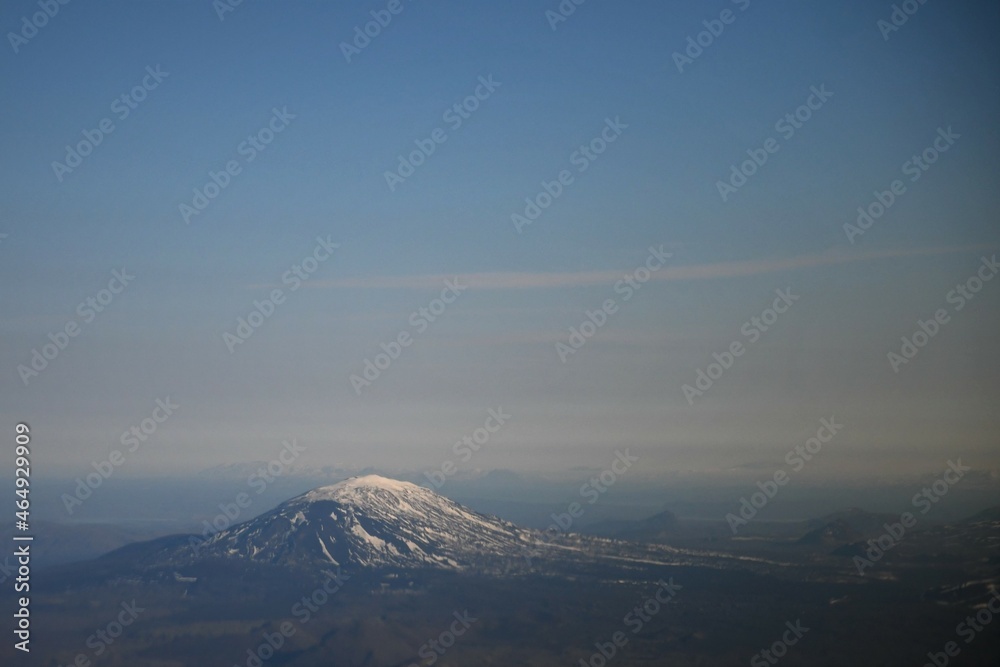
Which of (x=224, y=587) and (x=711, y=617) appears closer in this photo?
(x=711, y=617)

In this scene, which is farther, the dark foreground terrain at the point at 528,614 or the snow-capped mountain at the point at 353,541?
the snow-capped mountain at the point at 353,541

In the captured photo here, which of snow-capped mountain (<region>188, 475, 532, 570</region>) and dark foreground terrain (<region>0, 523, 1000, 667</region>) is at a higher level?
→ snow-capped mountain (<region>188, 475, 532, 570</region>)

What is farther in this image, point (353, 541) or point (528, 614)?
point (353, 541)

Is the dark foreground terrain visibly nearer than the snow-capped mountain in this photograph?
Yes

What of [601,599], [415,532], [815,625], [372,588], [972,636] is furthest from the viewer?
A: [415,532]

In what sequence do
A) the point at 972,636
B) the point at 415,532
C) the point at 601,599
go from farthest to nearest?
the point at 415,532 → the point at 601,599 → the point at 972,636

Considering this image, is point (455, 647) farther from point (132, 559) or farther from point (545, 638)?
point (132, 559)

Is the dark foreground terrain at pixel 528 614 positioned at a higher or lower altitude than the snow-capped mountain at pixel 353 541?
lower

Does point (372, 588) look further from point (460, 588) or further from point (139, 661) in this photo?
point (139, 661)

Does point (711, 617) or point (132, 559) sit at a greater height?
point (132, 559)

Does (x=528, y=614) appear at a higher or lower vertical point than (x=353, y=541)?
lower

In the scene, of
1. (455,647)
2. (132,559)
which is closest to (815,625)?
(455,647)
